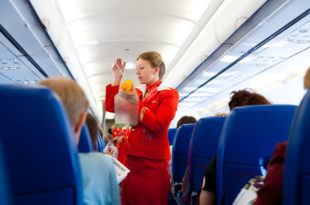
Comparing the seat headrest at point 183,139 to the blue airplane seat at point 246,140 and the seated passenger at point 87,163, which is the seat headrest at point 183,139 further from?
the seated passenger at point 87,163

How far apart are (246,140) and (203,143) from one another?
0.67 metres

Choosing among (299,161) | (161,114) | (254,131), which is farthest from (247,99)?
(299,161)

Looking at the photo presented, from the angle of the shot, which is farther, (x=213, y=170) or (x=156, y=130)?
(x=156, y=130)

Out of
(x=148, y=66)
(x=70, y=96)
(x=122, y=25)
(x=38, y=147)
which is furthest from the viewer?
(x=122, y=25)

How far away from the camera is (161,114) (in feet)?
7.50

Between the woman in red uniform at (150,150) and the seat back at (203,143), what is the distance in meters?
0.24

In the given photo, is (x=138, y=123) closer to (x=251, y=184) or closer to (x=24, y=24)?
(x=251, y=184)

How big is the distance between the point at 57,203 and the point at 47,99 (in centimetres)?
37

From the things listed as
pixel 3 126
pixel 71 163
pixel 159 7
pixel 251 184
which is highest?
pixel 159 7

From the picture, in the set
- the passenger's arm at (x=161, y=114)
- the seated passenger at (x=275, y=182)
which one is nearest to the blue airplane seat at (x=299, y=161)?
the seated passenger at (x=275, y=182)

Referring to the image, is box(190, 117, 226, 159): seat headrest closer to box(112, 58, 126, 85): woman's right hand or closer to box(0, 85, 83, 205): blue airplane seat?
box(112, 58, 126, 85): woman's right hand

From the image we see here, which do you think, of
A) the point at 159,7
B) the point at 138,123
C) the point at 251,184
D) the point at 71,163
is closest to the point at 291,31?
the point at 159,7

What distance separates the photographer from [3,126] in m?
0.82

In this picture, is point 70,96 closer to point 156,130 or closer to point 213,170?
point 213,170
